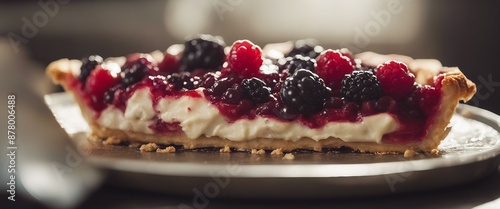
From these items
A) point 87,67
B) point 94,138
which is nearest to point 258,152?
point 94,138

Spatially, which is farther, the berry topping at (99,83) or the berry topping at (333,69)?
the berry topping at (99,83)

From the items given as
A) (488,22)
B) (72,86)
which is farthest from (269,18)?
(72,86)

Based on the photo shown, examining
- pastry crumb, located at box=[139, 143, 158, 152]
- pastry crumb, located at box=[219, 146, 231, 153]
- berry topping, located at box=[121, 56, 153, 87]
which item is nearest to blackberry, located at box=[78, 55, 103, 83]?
berry topping, located at box=[121, 56, 153, 87]

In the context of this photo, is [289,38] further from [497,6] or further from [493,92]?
[493,92]

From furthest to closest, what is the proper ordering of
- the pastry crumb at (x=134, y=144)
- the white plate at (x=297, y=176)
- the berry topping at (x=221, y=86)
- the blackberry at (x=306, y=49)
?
the blackberry at (x=306, y=49), the pastry crumb at (x=134, y=144), the berry topping at (x=221, y=86), the white plate at (x=297, y=176)

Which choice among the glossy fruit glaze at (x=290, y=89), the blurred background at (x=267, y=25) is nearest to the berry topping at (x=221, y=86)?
the glossy fruit glaze at (x=290, y=89)

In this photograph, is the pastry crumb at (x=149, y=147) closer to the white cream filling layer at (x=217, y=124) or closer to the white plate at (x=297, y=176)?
the white cream filling layer at (x=217, y=124)

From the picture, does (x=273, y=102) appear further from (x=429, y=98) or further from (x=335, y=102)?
(x=429, y=98)

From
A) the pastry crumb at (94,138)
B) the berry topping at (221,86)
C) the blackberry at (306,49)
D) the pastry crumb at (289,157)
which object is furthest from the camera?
the blackberry at (306,49)
